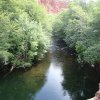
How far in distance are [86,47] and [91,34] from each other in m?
2.37

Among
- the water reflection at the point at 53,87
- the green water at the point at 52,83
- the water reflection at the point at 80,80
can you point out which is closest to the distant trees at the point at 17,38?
the green water at the point at 52,83

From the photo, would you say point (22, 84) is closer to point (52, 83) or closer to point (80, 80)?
point (52, 83)

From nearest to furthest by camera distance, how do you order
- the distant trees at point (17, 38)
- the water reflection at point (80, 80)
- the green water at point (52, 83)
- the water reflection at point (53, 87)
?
the water reflection at point (53, 87)
the green water at point (52, 83)
the water reflection at point (80, 80)
the distant trees at point (17, 38)

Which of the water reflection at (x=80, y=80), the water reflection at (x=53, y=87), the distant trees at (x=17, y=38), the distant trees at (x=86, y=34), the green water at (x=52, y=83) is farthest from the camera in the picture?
the distant trees at (x=17, y=38)

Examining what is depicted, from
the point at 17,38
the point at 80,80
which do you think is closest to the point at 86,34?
the point at 80,80

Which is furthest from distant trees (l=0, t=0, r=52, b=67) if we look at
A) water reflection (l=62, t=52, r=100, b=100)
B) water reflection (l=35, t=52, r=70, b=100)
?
water reflection (l=62, t=52, r=100, b=100)

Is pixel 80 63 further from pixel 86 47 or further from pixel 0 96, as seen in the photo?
pixel 0 96

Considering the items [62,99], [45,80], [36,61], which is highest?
[62,99]

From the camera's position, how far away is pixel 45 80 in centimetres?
3203

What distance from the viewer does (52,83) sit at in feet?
102

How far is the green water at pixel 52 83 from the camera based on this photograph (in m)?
27.3

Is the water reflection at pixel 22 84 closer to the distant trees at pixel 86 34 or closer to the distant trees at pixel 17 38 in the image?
the distant trees at pixel 17 38

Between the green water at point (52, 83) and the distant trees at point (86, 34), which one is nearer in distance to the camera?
the green water at point (52, 83)

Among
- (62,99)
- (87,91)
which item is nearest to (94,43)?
(87,91)
